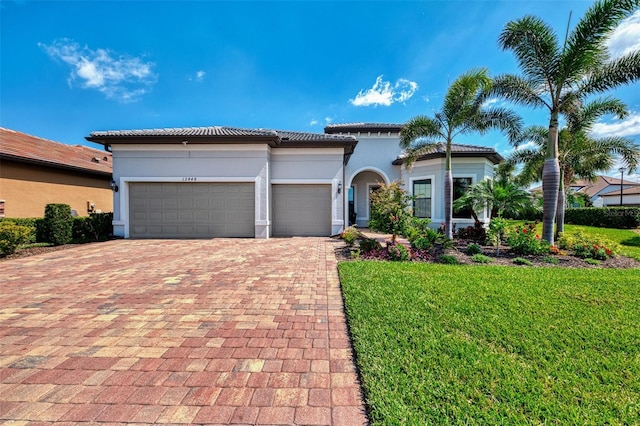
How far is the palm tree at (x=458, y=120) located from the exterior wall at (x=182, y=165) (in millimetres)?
6829

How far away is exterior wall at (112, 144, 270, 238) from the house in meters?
0.04

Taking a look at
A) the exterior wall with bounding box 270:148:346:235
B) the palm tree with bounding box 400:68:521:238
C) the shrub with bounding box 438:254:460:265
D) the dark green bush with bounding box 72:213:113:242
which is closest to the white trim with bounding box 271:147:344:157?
the exterior wall with bounding box 270:148:346:235

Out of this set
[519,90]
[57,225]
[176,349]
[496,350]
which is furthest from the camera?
[57,225]

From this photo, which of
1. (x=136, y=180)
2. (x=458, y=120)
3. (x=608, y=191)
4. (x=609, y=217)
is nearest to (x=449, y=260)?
(x=458, y=120)

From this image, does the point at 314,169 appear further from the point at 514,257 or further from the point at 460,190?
the point at 514,257

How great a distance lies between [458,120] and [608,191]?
65.1 m

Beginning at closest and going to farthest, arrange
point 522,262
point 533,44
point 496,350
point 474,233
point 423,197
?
1. point 496,350
2. point 522,262
3. point 533,44
4. point 474,233
5. point 423,197

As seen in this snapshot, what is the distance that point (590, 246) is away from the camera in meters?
7.90

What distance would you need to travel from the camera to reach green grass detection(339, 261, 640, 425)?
2.01 meters

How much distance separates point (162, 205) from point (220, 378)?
1138 cm

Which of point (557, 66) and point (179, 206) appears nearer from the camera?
point (557, 66)

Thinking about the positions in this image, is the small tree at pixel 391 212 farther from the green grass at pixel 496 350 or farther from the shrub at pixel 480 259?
the green grass at pixel 496 350

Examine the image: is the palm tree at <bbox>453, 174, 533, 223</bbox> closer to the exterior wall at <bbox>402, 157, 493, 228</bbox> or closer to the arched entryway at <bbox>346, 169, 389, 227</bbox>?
the exterior wall at <bbox>402, 157, 493, 228</bbox>

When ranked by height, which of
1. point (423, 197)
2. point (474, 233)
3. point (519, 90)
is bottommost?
point (474, 233)
